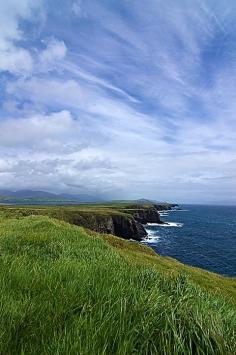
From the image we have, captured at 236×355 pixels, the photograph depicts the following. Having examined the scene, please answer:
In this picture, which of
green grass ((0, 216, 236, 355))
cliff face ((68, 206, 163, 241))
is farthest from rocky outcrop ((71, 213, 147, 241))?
green grass ((0, 216, 236, 355))

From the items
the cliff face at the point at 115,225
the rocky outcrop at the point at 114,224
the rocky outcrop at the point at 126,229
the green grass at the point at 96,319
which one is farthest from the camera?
the rocky outcrop at the point at 126,229

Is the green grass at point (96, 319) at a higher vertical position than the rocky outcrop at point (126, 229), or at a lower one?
higher

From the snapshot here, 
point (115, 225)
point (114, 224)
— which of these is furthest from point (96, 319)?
point (115, 225)

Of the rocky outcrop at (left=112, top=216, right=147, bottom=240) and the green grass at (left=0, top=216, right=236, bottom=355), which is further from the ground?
the green grass at (left=0, top=216, right=236, bottom=355)

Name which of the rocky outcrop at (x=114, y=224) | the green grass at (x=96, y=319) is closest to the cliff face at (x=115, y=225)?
the rocky outcrop at (x=114, y=224)

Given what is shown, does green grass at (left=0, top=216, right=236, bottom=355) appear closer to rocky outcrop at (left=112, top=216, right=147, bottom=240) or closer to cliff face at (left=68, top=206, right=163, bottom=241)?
cliff face at (left=68, top=206, right=163, bottom=241)

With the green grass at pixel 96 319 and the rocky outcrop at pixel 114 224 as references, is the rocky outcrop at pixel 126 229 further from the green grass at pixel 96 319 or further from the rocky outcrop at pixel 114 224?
the green grass at pixel 96 319

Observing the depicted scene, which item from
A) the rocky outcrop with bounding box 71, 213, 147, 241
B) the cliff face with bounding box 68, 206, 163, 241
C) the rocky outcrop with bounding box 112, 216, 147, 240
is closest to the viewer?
the rocky outcrop with bounding box 71, 213, 147, 241

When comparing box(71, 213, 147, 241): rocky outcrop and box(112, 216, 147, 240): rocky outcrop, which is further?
box(112, 216, 147, 240): rocky outcrop

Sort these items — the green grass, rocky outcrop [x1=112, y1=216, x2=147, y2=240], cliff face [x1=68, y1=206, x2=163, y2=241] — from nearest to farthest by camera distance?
the green grass → cliff face [x1=68, y1=206, x2=163, y2=241] → rocky outcrop [x1=112, y1=216, x2=147, y2=240]

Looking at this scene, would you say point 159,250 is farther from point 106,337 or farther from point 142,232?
point 106,337

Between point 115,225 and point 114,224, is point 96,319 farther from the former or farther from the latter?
point 115,225

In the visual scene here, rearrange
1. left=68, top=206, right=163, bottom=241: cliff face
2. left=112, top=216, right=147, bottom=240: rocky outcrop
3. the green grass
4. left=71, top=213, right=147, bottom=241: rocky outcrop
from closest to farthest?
1. the green grass
2. left=71, top=213, right=147, bottom=241: rocky outcrop
3. left=68, top=206, right=163, bottom=241: cliff face
4. left=112, top=216, right=147, bottom=240: rocky outcrop

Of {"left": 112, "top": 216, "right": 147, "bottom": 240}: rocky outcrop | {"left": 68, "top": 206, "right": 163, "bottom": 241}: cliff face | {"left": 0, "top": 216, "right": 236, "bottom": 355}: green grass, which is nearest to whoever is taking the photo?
{"left": 0, "top": 216, "right": 236, "bottom": 355}: green grass
